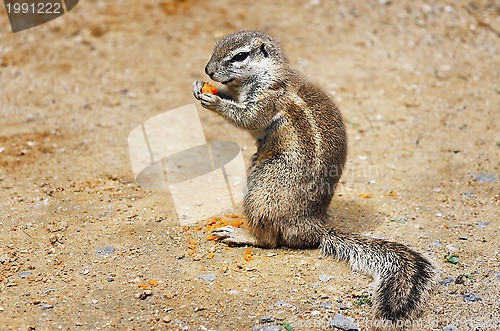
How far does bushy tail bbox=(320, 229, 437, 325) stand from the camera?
373cm

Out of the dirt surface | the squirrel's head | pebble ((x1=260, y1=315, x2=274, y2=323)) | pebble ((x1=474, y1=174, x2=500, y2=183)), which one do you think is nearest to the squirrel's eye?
the squirrel's head

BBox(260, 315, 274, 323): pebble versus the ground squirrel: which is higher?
the ground squirrel

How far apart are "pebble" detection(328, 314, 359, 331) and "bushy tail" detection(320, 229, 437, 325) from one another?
0.18 metres

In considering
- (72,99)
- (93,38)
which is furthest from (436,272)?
(93,38)

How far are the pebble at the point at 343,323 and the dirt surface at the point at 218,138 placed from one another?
0.05 metres

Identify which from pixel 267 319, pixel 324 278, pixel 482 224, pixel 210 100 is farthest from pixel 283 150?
pixel 482 224

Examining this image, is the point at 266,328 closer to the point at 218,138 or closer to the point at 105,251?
the point at 105,251

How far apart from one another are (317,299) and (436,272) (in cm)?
86

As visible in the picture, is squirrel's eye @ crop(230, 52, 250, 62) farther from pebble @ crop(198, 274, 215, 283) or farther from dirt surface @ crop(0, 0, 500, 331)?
pebble @ crop(198, 274, 215, 283)

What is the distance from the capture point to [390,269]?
4031 millimetres

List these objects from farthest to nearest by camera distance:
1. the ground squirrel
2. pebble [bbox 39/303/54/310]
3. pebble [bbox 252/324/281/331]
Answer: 1. the ground squirrel
2. pebble [bbox 39/303/54/310]
3. pebble [bbox 252/324/281/331]

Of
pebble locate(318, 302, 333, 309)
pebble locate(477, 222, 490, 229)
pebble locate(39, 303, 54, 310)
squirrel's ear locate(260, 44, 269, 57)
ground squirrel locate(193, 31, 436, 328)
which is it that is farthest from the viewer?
pebble locate(477, 222, 490, 229)

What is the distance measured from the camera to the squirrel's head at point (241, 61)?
4.62 m

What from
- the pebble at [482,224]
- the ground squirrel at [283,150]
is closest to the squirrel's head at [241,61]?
the ground squirrel at [283,150]
